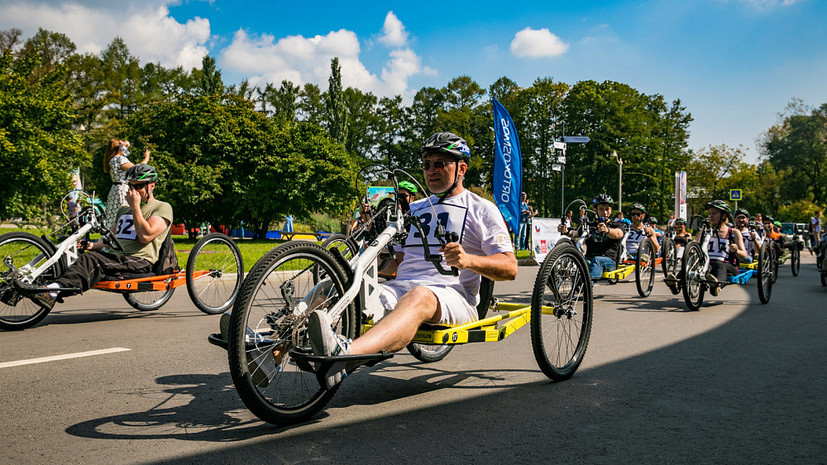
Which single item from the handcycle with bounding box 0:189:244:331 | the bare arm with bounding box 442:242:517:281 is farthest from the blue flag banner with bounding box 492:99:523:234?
the bare arm with bounding box 442:242:517:281

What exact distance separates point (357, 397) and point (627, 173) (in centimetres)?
5985

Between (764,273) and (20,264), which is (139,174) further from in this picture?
(764,273)

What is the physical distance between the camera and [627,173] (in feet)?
196

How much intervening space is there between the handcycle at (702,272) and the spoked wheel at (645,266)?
718 millimetres

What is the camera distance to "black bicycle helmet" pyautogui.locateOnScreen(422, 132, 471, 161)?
3928mm

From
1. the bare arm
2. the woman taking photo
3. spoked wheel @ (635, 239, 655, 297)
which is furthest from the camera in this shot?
spoked wheel @ (635, 239, 655, 297)

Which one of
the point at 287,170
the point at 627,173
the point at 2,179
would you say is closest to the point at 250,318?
the point at 2,179

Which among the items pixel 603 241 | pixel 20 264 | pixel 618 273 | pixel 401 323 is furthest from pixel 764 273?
pixel 20 264

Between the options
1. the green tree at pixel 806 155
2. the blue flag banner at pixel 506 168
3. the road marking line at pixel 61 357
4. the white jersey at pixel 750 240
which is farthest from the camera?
the green tree at pixel 806 155

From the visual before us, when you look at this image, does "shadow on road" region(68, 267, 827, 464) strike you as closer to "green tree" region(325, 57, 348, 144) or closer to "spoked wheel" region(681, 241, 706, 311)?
"spoked wheel" region(681, 241, 706, 311)

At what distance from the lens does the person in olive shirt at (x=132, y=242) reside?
6.13m

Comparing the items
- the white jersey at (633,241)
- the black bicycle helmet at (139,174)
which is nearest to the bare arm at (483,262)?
the black bicycle helmet at (139,174)

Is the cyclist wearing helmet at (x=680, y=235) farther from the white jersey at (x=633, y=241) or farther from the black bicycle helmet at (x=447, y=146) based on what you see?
the black bicycle helmet at (x=447, y=146)

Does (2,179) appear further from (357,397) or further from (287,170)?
(357,397)
